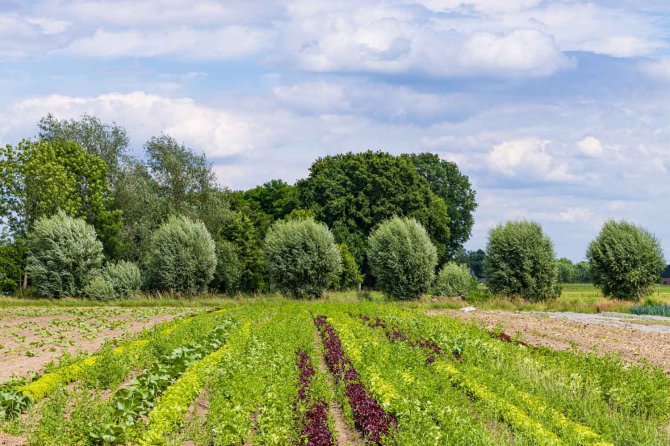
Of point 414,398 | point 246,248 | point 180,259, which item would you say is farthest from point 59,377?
point 246,248

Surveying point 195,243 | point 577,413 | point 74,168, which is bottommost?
point 577,413

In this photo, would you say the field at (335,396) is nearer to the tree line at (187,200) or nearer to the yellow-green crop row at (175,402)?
the yellow-green crop row at (175,402)

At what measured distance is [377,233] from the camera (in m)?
50.3

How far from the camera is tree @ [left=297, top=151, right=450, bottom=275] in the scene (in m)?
65.7

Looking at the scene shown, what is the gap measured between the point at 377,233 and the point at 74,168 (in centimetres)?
2269

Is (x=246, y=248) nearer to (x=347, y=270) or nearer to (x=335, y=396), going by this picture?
(x=347, y=270)

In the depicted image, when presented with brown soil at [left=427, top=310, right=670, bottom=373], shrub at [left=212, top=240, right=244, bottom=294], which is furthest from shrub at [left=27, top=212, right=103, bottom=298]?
brown soil at [left=427, top=310, right=670, bottom=373]

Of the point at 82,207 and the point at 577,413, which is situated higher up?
the point at 82,207

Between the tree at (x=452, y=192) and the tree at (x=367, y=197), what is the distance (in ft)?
16.1

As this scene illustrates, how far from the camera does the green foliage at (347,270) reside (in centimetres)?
6425

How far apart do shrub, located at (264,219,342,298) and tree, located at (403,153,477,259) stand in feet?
84.3

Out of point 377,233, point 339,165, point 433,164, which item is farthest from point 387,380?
point 433,164

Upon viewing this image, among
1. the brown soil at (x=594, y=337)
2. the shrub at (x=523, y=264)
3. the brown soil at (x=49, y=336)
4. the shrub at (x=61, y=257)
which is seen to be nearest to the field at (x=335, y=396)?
the brown soil at (x=594, y=337)

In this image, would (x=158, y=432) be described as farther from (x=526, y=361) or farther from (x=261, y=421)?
(x=526, y=361)
